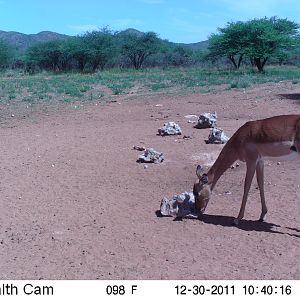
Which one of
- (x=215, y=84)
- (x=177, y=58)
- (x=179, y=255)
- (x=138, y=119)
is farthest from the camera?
(x=177, y=58)

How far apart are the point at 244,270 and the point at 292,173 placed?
3.95 metres

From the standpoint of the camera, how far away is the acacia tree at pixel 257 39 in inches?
1653

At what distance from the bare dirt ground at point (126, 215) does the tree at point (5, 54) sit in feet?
181

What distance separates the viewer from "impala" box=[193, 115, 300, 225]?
6.44 meters

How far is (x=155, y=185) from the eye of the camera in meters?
8.61

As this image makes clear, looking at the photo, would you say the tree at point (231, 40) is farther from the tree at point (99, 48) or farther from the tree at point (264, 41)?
the tree at point (99, 48)

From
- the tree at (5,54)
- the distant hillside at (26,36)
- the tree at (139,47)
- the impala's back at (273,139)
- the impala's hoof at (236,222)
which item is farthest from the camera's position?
the distant hillside at (26,36)

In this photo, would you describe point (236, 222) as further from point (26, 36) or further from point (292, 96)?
point (26, 36)

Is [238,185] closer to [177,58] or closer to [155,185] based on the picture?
[155,185]

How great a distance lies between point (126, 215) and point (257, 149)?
2002 millimetres

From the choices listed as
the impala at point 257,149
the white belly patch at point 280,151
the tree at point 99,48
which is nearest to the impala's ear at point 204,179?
the impala at point 257,149

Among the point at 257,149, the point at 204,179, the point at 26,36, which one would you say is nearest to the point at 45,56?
the point at 204,179

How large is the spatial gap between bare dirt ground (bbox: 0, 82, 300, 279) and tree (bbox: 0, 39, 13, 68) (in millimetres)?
55096

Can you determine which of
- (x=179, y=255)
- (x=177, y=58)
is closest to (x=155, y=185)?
(x=179, y=255)
